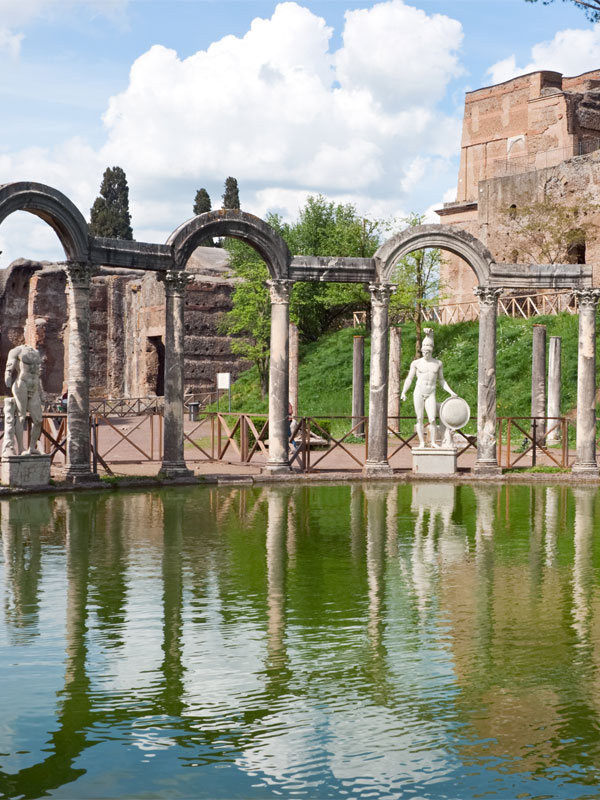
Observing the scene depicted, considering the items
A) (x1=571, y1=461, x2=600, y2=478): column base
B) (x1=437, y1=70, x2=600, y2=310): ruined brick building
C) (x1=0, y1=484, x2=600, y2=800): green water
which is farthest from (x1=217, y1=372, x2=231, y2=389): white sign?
(x1=0, y1=484, x2=600, y2=800): green water

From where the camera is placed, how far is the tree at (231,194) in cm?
5488

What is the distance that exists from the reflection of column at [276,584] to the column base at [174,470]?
106 inches

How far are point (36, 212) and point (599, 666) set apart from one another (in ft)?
39.8

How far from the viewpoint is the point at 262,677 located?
639 centimetres

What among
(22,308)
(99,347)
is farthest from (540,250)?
(22,308)

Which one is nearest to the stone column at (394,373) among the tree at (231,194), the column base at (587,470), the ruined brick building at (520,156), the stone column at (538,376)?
the stone column at (538,376)

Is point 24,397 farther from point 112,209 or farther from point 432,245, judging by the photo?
point 112,209

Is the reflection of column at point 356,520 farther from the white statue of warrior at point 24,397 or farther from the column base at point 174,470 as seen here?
the white statue of warrior at point 24,397

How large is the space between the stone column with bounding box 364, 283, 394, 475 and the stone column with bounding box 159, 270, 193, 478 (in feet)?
11.3

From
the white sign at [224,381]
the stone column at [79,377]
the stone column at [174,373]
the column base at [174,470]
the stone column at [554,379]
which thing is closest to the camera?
the stone column at [79,377]

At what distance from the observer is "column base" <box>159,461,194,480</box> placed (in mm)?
17031

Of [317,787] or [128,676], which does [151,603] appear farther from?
[317,787]

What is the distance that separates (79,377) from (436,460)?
6685mm

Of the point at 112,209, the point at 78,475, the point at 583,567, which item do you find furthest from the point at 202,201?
the point at 583,567
